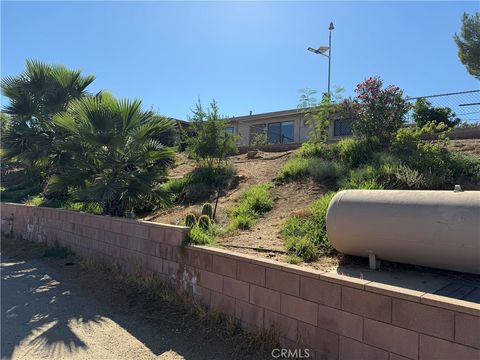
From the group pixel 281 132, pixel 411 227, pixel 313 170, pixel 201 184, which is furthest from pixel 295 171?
pixel 281 132

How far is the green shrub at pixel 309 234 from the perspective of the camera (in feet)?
15.7

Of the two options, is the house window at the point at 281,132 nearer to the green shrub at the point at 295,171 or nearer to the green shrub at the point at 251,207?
the green shrub at the point at 295,171

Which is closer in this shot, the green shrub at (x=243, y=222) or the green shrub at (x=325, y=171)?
the green shrub at (x=243, y=222)

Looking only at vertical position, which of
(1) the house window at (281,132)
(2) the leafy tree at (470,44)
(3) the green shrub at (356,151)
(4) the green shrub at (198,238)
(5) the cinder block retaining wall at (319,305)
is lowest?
(5) the cinder block retaining wall at (319,305)

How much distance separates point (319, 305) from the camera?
3574mm

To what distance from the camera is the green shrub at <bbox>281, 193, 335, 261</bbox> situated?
15.7 ft

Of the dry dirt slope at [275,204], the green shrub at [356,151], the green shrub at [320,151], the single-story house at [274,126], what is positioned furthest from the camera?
the single-story house at [274,126]

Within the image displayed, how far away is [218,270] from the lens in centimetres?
468

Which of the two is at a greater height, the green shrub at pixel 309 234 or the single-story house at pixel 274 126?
the single-story house at pixel 274 126

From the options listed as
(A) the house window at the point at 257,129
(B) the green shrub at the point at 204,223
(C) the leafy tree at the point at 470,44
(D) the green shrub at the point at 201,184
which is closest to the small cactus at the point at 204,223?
(B) the green shrub at the point at 204,223

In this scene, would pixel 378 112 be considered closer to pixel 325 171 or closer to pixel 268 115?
pixel 325 171

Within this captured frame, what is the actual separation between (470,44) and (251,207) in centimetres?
1211

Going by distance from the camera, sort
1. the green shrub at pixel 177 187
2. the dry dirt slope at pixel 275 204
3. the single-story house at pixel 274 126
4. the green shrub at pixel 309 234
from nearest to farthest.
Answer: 1. the green shrub at pixel 309 234
2. the dry dirt slope at pixel 275 204
3. the green shrub at pixel 177 187
4. the single-story house at pixel 274 126

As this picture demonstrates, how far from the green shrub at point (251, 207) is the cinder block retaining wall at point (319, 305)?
1.36m
